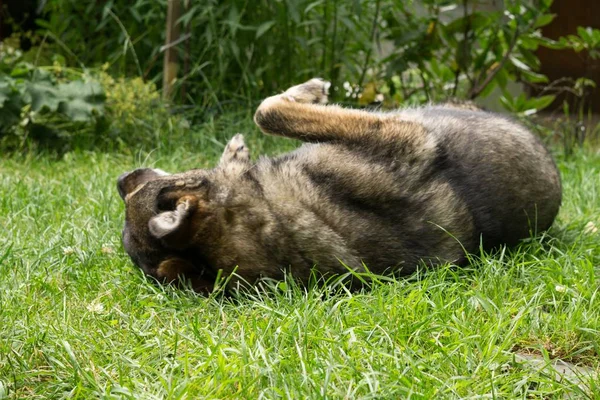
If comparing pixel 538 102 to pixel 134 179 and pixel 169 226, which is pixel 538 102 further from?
pixel 169 226

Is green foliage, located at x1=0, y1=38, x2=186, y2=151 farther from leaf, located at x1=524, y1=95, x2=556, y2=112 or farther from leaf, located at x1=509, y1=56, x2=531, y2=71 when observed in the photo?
leaf, located at x1=524, y1=95, x2=556, y2=112

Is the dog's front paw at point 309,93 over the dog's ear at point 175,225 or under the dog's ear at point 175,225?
over

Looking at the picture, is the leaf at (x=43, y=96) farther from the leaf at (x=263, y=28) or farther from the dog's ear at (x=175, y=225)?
the dog's ear at (x=175, y=225)

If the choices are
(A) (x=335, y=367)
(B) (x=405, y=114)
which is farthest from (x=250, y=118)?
(A) (x=335, y=367)

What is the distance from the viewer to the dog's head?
346 centimetres

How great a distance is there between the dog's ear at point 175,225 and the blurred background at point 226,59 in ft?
10.3

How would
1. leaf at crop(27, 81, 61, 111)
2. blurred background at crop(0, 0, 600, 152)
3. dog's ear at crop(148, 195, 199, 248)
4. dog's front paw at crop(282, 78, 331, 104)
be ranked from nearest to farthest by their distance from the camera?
dog's ear at crop(148, 195, 199, 248), dog's front paw at crop(282, 78, 331, 104), leaf at crop(27, 81, 61, 111), blurred background at crop(0, 0, 600, 152)

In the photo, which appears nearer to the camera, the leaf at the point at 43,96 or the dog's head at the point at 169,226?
the dog's head at the point at 169,226

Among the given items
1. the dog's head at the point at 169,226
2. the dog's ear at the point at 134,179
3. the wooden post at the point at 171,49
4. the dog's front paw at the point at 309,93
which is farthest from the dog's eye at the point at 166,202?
the wooden post at the point at 171,49

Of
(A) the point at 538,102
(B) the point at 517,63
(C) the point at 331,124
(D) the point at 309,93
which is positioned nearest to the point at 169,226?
(C) the point at 331,124

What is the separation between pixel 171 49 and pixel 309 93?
2.36 meters

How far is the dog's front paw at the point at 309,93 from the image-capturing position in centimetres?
472

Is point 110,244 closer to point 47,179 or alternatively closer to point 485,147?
point 47,179

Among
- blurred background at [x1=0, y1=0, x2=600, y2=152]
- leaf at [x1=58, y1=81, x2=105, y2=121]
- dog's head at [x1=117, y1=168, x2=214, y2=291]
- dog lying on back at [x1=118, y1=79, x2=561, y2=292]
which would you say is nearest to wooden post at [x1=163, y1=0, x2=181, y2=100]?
blurred background at [x1=0, y1=0, x2=600, y2=152]
